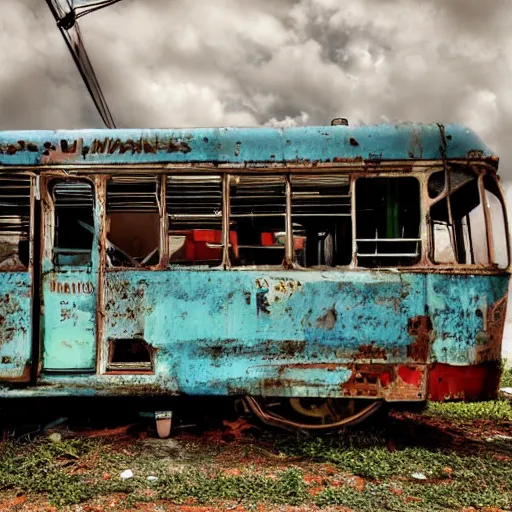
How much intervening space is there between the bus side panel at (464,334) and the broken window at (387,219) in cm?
47

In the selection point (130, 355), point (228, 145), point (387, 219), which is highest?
point (228, 145)

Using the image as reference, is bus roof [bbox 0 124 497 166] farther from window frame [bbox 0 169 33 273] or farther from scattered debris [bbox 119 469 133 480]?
scattered debris [bbox 119 469 133 480]

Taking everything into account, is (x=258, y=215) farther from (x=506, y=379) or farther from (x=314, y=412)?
(x=506, y=379)

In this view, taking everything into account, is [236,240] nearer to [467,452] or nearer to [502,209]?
[502,209]

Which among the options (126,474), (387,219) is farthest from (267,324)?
(126,474)

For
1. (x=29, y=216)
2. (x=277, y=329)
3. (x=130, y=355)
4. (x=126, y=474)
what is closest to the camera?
(x=126, y=474)

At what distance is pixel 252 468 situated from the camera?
430 cm

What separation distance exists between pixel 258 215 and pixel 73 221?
6.42ft

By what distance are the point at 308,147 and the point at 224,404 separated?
290 centimetres

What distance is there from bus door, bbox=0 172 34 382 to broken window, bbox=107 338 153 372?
767mm

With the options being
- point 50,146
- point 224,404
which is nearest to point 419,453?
point 224,404

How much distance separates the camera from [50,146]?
489cm

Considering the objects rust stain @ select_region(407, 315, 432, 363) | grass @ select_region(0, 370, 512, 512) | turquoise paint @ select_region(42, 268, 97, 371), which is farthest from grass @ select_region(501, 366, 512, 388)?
turquoise paint @ select_region(42, 268, 97, 371)

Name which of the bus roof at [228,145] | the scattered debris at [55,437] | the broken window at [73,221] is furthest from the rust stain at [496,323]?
the scattered debris at [55,437]
